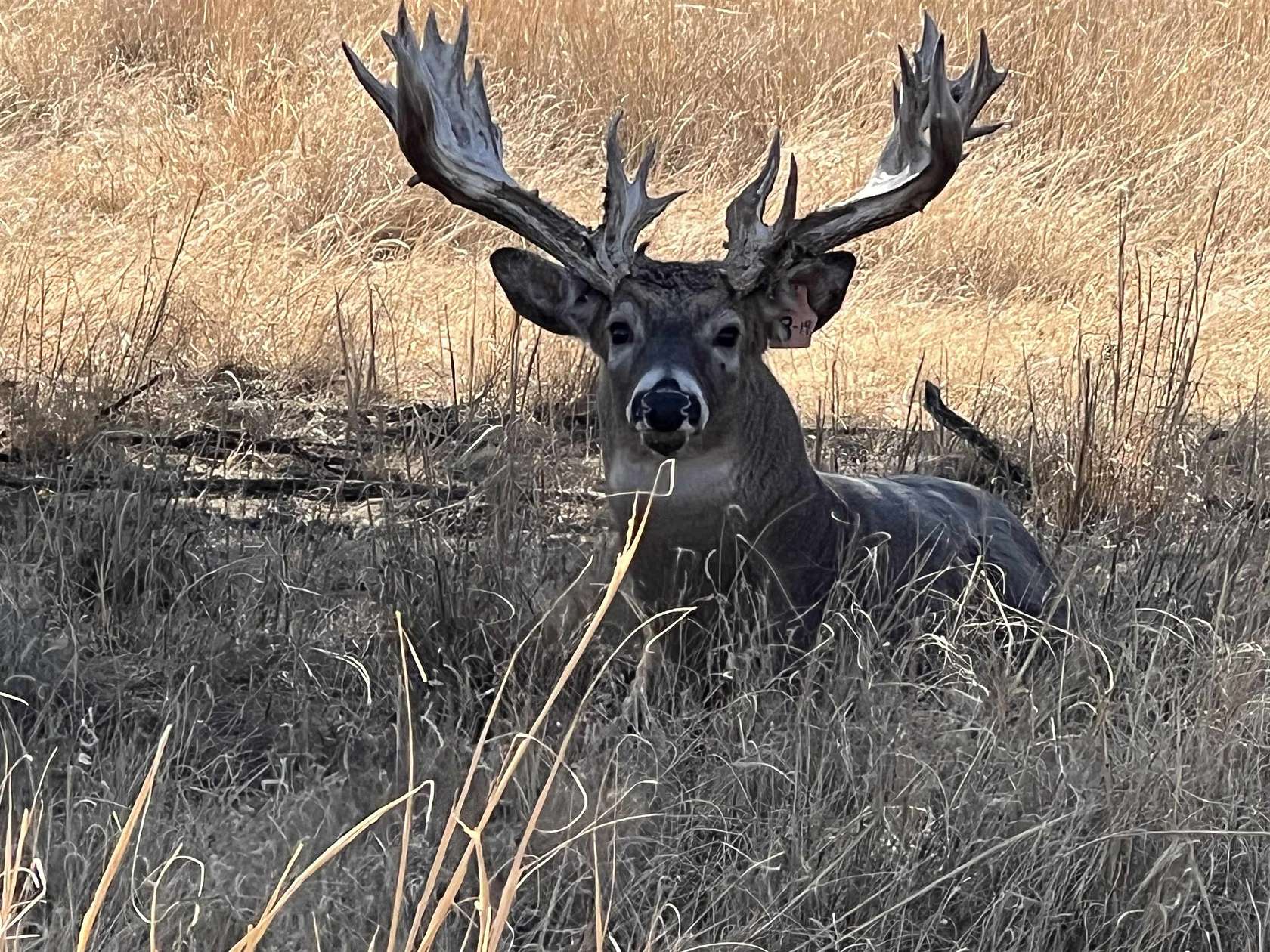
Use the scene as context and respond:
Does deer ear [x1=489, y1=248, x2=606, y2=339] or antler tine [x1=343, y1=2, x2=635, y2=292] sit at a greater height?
antler tine [x1=343, y1=2, x2=635, y2=292]

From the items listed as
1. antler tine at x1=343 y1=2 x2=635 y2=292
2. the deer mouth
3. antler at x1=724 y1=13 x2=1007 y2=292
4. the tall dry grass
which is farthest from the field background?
antler at x1=724 y1=13 x2=1007 y2=292

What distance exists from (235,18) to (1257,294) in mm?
5347

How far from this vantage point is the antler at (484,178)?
4.75 metres

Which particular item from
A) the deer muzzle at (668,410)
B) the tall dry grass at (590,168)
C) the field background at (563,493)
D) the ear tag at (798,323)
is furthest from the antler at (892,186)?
the tall dry grass at (590,168)

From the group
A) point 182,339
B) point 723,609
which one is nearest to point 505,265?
point 723,609

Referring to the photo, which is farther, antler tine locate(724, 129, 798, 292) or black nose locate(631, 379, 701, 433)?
antler tine locate(724, 129, 798, 292)

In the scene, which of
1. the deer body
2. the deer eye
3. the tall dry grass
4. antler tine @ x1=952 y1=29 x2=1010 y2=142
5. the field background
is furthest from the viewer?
the tall dry grass

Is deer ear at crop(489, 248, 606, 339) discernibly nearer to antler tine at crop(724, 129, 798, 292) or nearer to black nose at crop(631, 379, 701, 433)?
antler tine at crop(724, 129, 798, 292)

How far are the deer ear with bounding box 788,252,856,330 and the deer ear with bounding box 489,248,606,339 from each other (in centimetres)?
48

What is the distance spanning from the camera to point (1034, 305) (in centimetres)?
862

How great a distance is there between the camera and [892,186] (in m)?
4.88

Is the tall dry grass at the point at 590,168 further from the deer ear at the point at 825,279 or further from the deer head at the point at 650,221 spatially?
the deer ear at the point at 825,279

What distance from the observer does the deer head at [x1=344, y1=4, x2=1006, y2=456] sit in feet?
15.3

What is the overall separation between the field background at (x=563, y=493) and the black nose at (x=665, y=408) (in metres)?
0.44
